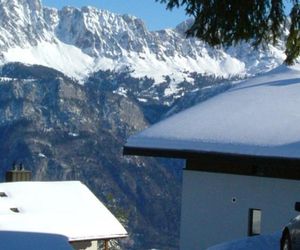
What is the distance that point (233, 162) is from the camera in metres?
16.8

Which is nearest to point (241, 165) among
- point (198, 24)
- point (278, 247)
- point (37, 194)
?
point (278, 247)

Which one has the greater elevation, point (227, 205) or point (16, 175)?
point (16, 175)

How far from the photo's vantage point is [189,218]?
18109 millimetres

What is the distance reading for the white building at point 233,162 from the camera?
629 inches

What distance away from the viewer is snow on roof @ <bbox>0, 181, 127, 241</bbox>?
69.8 ft

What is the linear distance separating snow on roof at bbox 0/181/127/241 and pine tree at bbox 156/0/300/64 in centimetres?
1062

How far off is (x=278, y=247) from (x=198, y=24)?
10.2 feet

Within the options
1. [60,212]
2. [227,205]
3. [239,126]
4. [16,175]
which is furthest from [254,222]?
[16,175]

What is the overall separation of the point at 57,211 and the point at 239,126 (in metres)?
7.60

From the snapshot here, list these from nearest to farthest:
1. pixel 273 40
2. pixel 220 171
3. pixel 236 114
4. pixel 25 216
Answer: pixel 273 40 → pixel 220 171 → pixel 236 114 → pixel 25 216

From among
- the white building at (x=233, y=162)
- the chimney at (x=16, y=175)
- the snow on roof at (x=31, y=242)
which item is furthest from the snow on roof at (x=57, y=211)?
the snow on roof at (x=31, y=242)

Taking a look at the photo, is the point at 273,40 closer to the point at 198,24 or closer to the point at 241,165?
the point at 198,24

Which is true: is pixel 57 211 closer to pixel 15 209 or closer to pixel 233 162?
pixel 15 209

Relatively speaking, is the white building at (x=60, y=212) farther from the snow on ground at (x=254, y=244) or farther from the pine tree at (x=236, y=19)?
the pine tree at (x=236, y=19)
